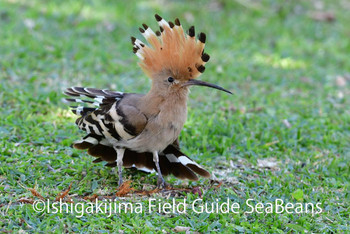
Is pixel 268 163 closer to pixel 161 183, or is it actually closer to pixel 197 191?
pixel 197 191

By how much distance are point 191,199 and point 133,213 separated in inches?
22.7

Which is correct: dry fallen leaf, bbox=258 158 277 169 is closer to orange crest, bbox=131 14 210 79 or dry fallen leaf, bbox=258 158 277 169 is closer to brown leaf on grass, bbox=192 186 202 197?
brown leaf on grass, bbox=192 186 202 197

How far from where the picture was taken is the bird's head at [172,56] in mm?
4062

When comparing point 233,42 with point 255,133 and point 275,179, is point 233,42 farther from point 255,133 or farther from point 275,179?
point 275,179

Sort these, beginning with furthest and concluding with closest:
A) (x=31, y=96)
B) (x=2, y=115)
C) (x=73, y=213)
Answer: (x=31, y=96), (x=2, y=115), (x=73, y=213)

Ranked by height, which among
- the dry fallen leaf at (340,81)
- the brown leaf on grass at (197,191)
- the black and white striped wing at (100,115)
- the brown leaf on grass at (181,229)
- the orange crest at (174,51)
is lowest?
the brown leaf on grass at (181,229)

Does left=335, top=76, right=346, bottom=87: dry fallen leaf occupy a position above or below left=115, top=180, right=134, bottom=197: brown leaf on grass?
above

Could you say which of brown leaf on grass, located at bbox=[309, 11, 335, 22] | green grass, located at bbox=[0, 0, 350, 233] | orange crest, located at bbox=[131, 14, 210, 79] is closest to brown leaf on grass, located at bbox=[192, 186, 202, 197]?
green grass, located at bbox=[0, 0, 350, 233]

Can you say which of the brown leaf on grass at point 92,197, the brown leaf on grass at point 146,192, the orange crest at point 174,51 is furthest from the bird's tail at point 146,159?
the orange crest at point 174,51

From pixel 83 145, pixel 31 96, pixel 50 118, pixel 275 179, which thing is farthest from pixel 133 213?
pixel 31 96

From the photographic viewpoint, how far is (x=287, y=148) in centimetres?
528

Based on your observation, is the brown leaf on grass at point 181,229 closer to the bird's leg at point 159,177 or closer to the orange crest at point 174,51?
the bird's leg at point 159,177

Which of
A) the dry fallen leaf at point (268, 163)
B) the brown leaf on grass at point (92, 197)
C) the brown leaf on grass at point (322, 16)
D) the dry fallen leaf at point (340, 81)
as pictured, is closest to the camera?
the brown leaf on grass at point (92, 197)

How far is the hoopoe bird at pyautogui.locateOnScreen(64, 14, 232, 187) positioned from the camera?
13.4 feet
